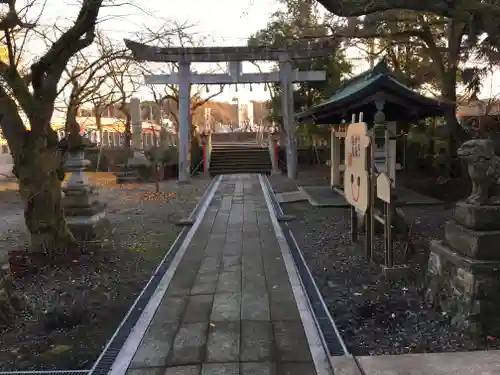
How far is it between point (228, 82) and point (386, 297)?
14.3m

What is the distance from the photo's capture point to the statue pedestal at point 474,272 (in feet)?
→ 13.2

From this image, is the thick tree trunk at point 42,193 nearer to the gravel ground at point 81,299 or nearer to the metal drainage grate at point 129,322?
the gravel ground at point 81,299

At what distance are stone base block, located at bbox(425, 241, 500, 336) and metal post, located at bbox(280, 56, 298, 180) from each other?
13384mm

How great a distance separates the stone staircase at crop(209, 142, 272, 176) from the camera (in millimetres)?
21109

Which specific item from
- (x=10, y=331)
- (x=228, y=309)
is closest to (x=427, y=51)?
(x=228, y=309)

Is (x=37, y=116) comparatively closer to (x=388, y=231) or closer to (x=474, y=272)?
(x=388, y=231)

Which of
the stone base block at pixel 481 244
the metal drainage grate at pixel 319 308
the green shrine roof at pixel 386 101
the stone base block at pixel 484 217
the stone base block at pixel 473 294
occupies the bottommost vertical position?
the metal drainage grate at pixel 319 308

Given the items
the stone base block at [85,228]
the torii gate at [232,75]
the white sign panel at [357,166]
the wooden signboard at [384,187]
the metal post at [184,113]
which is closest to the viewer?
the wooden signboard at [384,187]

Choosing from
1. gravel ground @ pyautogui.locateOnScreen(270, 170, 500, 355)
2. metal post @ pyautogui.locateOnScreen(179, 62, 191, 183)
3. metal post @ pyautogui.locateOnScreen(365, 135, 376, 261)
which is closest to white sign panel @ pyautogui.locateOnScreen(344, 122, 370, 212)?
metal post @ pyautogui.locateOnScreen(365, 135, 376, 261)

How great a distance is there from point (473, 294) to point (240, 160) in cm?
1840

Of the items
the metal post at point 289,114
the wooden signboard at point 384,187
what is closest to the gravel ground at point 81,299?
the wooden signboard at point 384,187

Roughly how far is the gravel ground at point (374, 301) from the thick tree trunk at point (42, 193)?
3.40 metres

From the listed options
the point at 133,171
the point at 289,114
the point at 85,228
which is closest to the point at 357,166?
the point at 85,228

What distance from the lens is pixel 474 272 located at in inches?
160
